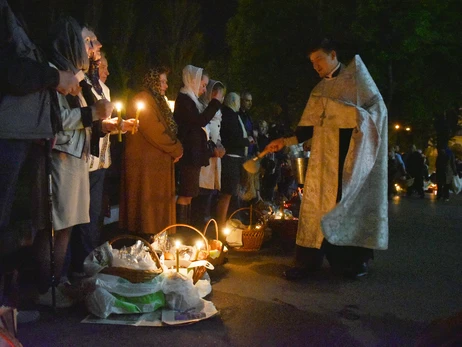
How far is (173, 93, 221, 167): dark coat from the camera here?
5.89m

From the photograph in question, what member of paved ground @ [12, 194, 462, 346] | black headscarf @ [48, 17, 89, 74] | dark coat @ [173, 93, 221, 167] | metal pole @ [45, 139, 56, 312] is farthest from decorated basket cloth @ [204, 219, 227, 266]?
black headscarf @ [48, 17, 89, 74]

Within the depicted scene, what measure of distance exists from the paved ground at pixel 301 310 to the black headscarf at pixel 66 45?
1.76 m

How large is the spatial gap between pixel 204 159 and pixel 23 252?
2.08 metres

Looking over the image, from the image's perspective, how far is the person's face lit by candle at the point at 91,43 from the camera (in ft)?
14.0

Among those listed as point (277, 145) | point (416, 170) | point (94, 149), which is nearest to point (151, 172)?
point (277, 145)

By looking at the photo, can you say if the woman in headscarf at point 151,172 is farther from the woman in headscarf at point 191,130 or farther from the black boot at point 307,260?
the black boot at point 307,260

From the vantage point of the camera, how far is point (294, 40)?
648 inches

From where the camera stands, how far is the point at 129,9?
501 inches

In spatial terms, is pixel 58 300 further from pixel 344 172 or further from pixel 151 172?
pixel 344 172

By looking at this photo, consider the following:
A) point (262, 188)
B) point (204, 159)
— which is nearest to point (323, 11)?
point (262, 188)

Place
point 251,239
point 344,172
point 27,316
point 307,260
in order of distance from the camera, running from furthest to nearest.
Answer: point 251,239
point 307,260
point 344,172
point 27,316

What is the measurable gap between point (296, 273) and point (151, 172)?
179 centimetres

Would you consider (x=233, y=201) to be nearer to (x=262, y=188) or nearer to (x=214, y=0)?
(x=262, y=188)

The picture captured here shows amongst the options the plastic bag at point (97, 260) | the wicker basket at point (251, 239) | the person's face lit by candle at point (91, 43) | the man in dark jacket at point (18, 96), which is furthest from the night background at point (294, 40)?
the man in dark jacket at point (18, 96)
